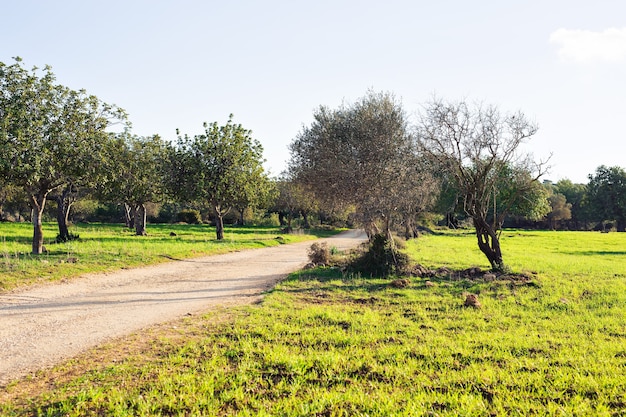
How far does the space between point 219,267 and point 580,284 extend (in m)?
14.0

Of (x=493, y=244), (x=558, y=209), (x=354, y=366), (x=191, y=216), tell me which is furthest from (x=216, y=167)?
(x=558, y=209)

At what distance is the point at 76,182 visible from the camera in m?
20.1

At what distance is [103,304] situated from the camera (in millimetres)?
10492

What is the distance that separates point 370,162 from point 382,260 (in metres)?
4.24

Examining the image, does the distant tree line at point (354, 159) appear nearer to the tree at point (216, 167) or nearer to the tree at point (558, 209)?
the tree at point (216, 167)

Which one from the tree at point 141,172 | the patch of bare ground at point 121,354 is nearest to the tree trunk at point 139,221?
the tree at point 141,172

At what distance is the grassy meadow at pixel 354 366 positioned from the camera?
5.06 m

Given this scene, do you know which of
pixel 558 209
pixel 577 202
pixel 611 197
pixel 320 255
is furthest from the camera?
pixel 577 202

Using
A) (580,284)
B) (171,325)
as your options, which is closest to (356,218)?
(580,284)

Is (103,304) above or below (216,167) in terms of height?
below

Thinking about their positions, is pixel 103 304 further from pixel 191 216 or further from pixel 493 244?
pixel 191 216

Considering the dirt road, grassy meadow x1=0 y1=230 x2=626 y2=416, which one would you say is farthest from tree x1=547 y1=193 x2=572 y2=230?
grassy meadow x1=0 y1=230 x2=626 y2=416

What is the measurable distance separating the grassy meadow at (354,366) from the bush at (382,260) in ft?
15.2

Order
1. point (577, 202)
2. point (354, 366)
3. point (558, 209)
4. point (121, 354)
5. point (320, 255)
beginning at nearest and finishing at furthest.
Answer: point (354, 366) < point (121, 354) < point (320, 255) < point (558, 209) < point (577, 202)
